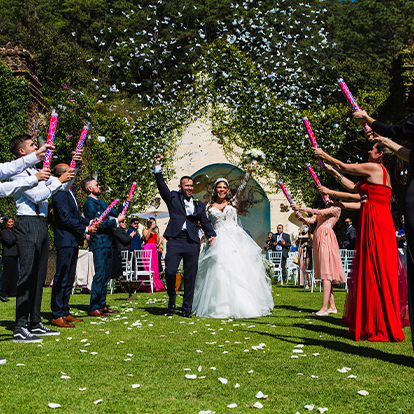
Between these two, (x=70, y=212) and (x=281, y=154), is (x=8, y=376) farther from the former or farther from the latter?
(x=281, y=154)

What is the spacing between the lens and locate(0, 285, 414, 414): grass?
99.4 inches

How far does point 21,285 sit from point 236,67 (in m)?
16.6

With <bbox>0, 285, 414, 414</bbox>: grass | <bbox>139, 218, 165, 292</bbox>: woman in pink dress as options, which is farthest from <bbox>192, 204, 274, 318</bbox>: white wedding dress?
<bbox>139, 218, 165, 292</bbox>: woman in pink dress

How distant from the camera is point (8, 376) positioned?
10.2ft

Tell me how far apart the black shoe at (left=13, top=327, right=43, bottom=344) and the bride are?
102 inches

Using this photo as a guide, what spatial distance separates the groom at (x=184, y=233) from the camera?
644cm

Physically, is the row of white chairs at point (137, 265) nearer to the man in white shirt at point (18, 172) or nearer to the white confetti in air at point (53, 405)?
the man in white shirt at point (18, 172)

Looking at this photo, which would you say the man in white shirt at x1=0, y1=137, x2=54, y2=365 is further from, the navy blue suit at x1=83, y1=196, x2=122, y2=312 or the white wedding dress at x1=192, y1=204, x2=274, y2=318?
the white wedding dress at x1=192, y1=204, x2=274, y2=318

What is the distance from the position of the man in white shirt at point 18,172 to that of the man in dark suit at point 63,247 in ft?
5.13

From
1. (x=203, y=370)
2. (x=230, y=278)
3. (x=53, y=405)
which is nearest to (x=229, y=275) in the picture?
(x=230, y=278)

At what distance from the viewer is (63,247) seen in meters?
5.76

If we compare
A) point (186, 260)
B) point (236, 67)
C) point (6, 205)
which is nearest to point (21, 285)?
point (186, 260)

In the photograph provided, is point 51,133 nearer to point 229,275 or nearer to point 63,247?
point 63,247

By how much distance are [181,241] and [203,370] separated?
3.30 m
